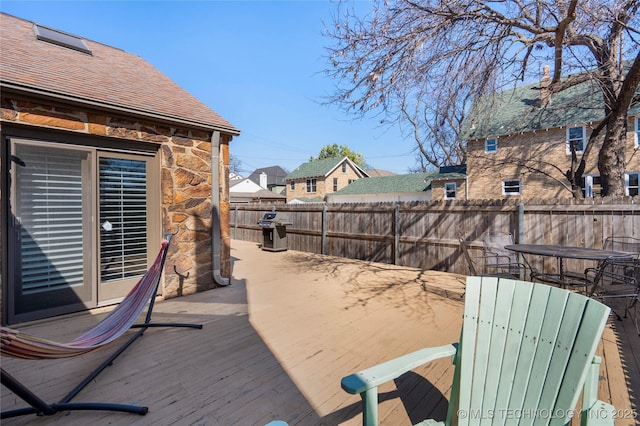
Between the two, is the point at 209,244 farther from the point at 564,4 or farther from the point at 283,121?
the point at 283,121

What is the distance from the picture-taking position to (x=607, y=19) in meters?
4.88

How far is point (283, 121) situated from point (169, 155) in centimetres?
1352

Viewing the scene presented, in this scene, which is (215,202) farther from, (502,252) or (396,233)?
(502,252)

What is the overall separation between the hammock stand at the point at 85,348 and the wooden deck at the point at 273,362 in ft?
0.23

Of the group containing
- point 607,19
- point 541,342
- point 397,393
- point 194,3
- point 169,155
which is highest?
point 194,3

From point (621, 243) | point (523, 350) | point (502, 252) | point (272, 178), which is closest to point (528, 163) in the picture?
point (621, 243)

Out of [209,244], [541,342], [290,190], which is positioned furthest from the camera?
[290,190]

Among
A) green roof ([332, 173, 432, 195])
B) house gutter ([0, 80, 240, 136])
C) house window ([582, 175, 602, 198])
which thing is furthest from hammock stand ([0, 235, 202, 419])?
green roof ([332, 173, 432, 195])

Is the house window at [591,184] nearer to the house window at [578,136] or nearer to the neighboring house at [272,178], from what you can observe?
the house window at [578,136]

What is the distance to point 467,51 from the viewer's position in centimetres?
512

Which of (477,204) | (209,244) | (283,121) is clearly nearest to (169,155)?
(209,244)

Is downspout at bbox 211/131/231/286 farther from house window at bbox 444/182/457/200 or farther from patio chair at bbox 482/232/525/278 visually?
house window at bbox 444/182/457/200

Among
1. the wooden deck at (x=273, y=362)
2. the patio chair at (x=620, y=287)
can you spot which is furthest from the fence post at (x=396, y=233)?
the patio chair at (x=620, y=287)

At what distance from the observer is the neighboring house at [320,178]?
88.7 feet
